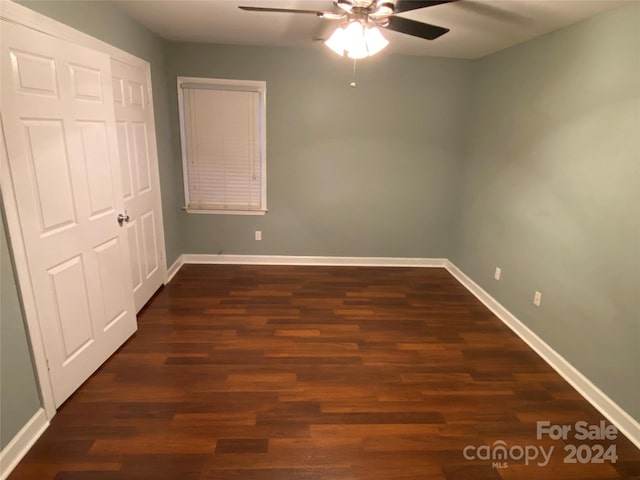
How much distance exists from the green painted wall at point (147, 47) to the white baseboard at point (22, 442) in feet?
6.81

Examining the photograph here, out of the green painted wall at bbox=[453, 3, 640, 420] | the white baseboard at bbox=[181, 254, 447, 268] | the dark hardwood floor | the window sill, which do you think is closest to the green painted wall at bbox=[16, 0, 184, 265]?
the window sill

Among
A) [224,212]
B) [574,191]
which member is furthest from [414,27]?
[224,212]

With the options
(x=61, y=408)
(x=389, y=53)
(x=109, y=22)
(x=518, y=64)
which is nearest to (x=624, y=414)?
(x=518, y=64)

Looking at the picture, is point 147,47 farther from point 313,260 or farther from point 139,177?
point 313,260

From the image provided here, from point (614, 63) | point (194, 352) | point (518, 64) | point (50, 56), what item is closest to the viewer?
point (50, 56)

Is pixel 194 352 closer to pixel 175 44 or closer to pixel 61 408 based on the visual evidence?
pixel 61 408

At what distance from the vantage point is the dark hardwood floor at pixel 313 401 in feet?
5.89

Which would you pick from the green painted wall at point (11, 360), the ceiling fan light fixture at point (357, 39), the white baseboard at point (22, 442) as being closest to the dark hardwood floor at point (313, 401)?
the white baseboard at point (22, 442)

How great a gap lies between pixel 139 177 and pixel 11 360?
1.77 meters

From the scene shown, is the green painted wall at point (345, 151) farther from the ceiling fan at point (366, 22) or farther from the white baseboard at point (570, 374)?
the ceiling fan at point (366, 22)

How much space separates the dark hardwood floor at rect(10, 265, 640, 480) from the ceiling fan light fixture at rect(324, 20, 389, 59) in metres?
2.08

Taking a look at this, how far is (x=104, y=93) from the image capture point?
7.69ft

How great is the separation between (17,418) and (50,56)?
1.88 m

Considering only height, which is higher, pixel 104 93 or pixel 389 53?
pixel 389 53
